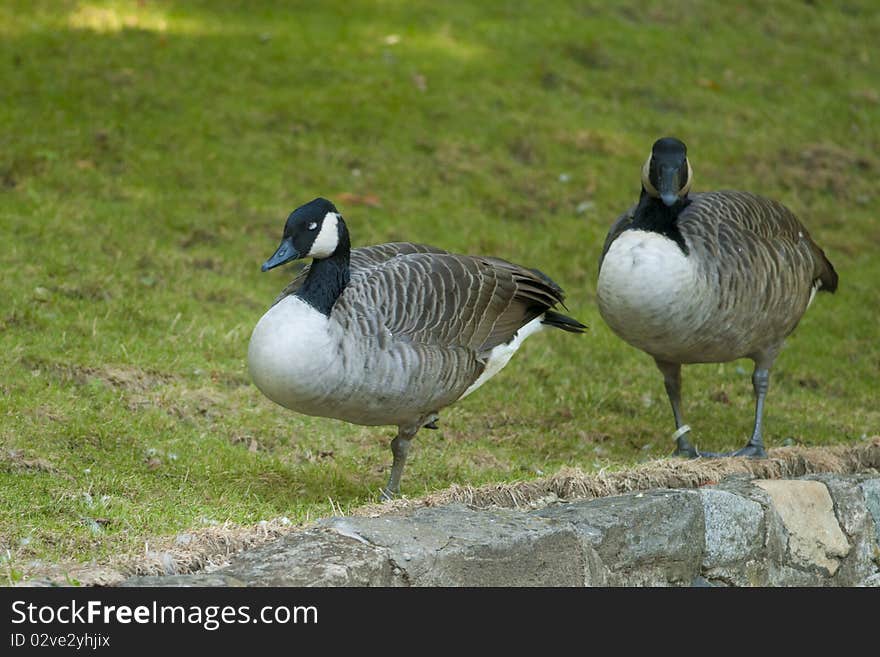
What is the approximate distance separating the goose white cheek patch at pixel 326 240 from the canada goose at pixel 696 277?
5.52 ft

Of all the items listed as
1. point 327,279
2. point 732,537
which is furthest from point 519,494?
point 327,279

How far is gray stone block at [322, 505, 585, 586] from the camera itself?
4.59 meters

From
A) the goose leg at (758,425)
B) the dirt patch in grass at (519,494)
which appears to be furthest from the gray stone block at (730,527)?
the goose leg at (758,425)

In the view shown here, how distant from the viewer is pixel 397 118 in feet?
41.0

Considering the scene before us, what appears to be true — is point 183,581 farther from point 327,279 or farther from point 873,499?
point 873,499

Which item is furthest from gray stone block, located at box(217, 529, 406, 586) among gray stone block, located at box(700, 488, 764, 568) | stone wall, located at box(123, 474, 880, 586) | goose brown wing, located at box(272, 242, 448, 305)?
goose brown wing, located at box(272, 242, 448, 305)

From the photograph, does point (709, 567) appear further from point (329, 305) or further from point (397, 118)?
point (397, 118)

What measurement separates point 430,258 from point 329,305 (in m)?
0.87

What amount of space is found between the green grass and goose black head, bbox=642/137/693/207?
67.9 inches

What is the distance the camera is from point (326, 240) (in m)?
5.99

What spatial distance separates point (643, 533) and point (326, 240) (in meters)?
2.14

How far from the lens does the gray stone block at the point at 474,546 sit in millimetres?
4586
